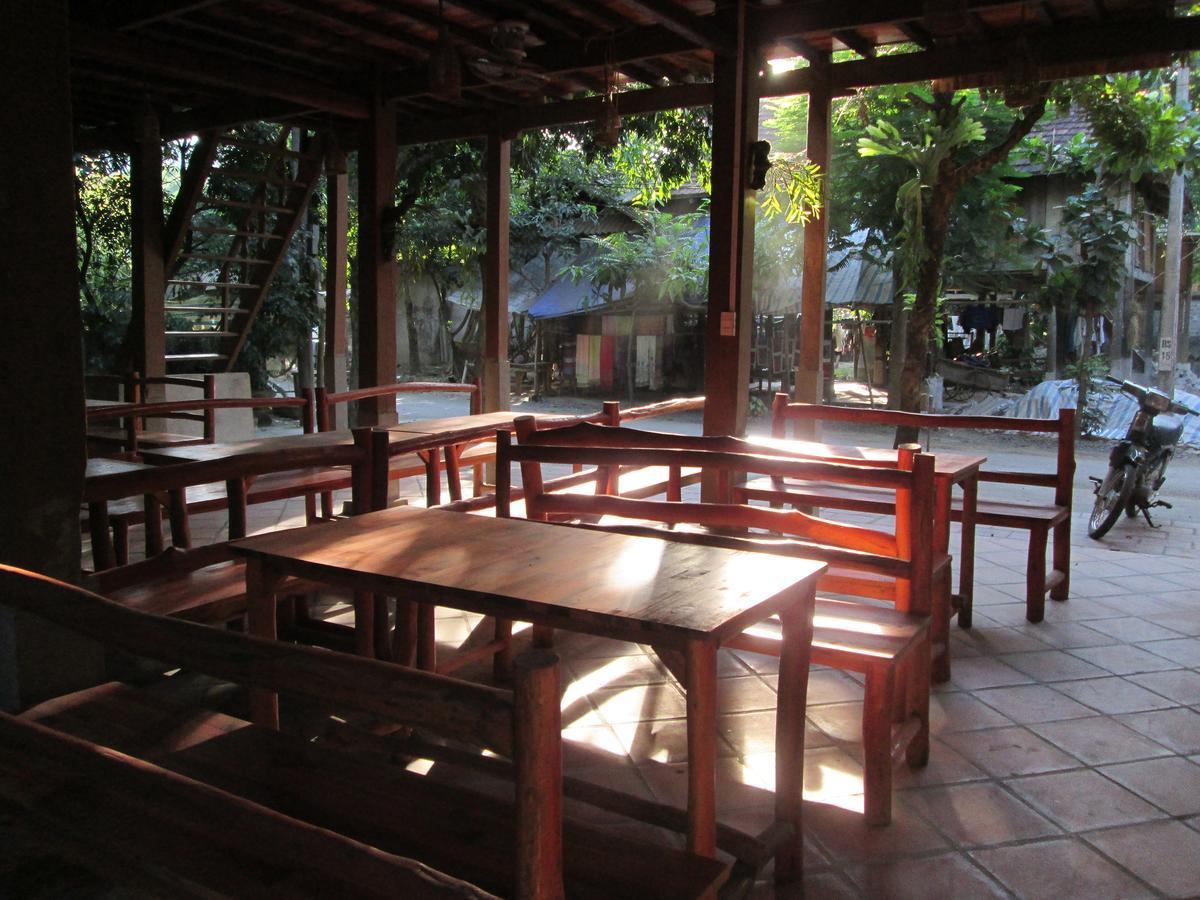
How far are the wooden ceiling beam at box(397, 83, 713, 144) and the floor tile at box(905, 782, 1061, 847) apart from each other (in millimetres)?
4861

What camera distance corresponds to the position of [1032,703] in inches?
130

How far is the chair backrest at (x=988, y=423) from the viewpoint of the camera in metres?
4.23

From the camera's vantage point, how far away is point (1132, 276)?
1659 centimetres

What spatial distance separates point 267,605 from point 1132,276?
17831 mm

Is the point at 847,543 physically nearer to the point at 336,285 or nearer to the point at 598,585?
the point at 598,585

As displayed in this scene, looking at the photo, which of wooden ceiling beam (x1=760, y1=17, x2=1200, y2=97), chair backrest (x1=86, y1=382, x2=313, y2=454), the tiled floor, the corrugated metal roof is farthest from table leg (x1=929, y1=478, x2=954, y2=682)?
the corrugated metal roof

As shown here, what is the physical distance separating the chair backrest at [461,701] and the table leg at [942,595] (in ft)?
6.60

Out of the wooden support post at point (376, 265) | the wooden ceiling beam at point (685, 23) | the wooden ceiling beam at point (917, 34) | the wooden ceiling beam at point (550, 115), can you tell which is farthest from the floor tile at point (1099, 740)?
the wooden support post at point (376, 265)

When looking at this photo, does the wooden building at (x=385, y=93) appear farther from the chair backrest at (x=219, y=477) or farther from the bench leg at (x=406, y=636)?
the bench leg at (x=406, y=636)

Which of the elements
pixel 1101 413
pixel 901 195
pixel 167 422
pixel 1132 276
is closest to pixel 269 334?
pixel 167 422

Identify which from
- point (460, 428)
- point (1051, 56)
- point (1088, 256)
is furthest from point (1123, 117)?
point (460, 428)

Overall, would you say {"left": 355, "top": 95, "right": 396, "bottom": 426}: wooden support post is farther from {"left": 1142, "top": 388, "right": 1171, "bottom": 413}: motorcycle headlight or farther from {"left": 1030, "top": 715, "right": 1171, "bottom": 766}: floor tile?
{"left": 1142, "top": 388, "right": 1171, "bottom": 413}: motorcycle headlight

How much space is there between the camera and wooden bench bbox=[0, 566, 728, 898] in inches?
42.8

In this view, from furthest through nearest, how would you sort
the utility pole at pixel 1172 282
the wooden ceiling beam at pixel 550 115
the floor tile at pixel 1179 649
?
the utility pole at pixel 1172 282, the wooden ceiling beam at pixel 550 115, the floor tile at pixel 1179 649
